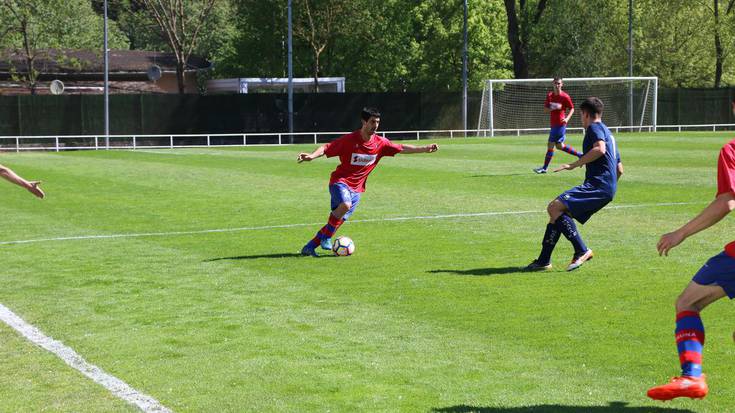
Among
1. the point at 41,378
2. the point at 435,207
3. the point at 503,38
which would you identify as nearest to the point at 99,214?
the point at 435,207

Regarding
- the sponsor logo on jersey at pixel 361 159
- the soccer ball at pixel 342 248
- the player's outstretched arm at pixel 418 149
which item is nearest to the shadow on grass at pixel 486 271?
the soccer ball at pixel 342 248

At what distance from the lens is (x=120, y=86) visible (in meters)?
69.9

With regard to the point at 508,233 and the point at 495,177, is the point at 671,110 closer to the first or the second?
the point at 495,177

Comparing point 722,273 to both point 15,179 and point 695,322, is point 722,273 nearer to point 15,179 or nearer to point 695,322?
point 695,322

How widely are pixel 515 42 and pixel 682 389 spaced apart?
59.0 metres

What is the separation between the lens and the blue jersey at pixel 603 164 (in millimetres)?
11031

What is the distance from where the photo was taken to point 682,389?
A: 5742 mm

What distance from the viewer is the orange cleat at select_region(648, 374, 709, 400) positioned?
575 cm

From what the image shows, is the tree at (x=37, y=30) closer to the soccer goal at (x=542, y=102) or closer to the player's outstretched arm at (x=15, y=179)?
the soccer goal at (x=542, y=102)

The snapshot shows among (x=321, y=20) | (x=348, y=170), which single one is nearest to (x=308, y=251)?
(x=348, y=170)

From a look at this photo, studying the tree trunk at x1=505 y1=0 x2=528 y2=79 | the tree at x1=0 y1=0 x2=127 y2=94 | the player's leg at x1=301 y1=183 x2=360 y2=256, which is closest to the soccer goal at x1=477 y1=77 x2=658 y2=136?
the tree trunk at x1=505 y1=0 x2=528 y2=79

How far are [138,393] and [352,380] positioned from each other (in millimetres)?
1349

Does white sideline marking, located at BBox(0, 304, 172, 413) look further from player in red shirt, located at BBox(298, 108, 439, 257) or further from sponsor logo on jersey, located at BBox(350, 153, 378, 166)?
sponsor logo on jersey, located at BBox(350, 153, 378, 166)

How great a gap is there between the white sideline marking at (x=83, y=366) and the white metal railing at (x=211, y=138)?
3820 cm
